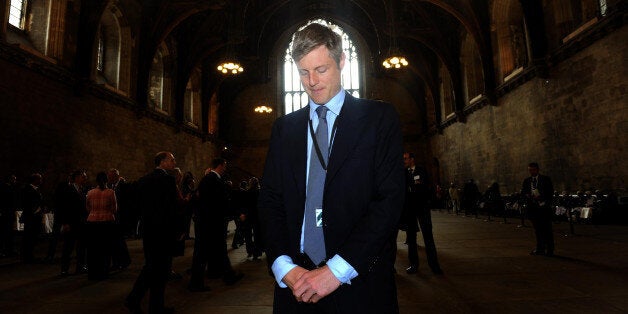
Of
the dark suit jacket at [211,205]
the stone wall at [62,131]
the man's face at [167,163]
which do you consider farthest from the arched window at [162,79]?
the man's face at [167,163]

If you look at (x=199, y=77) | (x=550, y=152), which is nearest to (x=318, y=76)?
(x=550, y=152)

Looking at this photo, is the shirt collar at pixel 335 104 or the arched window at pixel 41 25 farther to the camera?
the arched window at pixel 41 25

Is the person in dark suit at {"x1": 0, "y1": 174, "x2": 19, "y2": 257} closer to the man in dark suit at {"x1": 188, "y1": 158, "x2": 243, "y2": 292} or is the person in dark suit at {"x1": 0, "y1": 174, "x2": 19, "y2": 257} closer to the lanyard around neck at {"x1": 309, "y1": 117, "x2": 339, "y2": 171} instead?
the man in dark suit at {"x1": 188, "y1": 158, "x2": 243, "y2": 292}

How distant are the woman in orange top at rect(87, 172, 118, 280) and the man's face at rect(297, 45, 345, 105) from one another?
4.84 metres

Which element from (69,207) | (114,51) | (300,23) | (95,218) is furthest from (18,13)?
(300,23)

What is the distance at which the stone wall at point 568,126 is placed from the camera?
827 cm

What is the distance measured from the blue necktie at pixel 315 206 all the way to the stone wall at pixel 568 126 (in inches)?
394

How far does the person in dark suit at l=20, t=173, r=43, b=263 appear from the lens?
6191 mm

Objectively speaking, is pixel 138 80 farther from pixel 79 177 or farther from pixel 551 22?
pixel 551 22

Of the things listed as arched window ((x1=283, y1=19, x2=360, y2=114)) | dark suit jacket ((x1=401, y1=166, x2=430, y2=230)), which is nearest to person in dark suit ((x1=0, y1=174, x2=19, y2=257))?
dark suit jacket ((x1=401, y1=166, x2=430, y2=230))

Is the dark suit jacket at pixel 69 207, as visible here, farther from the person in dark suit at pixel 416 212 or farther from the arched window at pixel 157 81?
the arched window at pixel 157 81

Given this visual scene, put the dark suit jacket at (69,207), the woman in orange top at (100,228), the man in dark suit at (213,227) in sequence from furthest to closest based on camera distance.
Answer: the dark suit jacket at (69,207) < the woman in orange top at (100,228) < the man in dark suit at (213,227)

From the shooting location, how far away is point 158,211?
130 inches

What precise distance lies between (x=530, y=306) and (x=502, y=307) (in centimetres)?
26
